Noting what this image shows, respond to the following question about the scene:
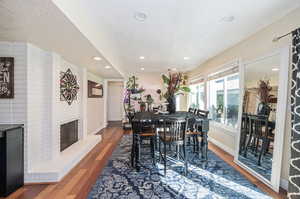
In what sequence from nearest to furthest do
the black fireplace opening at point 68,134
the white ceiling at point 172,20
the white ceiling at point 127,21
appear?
1. the white ceiling at point 127,21
2. the white ceiling at point 172,20
3. the black fireplace opening at point 68,134

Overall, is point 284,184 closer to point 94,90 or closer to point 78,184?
point 78,184

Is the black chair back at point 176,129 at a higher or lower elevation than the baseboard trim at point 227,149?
higher

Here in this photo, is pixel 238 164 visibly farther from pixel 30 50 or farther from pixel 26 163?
pixel 30 50

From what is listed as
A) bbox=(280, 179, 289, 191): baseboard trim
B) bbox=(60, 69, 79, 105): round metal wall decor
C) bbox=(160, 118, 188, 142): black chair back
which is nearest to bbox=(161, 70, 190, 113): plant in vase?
bbox=(160, 118, 188, 142): black chair back

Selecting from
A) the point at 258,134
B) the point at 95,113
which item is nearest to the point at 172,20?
the point at 258,134

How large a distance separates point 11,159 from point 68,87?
186cm

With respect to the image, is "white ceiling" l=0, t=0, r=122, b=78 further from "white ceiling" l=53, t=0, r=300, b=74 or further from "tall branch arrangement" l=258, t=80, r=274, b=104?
"tall branch arrangement" l=258, t=80, r=274, b=104

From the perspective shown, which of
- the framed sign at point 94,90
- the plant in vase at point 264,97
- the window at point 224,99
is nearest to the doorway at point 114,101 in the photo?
the framed sign at point 94,90

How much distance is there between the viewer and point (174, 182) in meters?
2.40

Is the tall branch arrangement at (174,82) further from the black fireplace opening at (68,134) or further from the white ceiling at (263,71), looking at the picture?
the black fireplace opening at (68,134)

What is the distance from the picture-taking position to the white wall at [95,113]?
5080 mm

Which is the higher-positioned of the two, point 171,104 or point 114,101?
point 171,104

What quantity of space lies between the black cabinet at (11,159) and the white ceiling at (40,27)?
128 centimetres

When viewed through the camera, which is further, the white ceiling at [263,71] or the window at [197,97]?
the window at [197,97]
